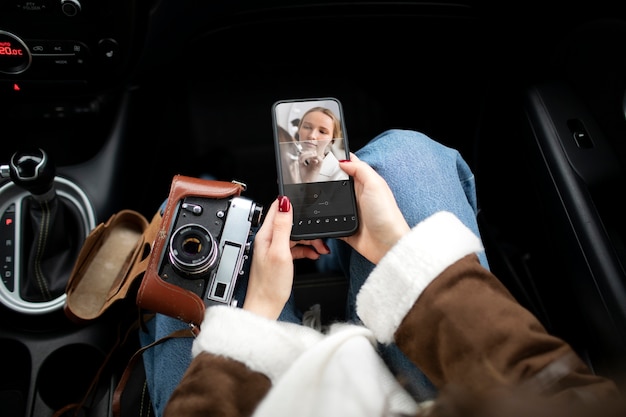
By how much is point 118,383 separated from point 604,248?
0.80 m

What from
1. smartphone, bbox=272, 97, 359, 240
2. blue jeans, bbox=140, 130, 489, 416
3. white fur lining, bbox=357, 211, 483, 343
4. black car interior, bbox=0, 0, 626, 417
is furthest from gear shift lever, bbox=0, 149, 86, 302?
white fur lining, bbox=357, 211, 483, 343

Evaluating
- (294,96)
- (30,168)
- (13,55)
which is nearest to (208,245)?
(30,168)

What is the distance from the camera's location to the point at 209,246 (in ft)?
2.18

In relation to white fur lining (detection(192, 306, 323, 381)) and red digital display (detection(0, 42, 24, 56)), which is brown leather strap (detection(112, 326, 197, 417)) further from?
red digital display (detection(0, 42, 24, 56))

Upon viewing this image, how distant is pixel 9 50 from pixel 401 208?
2.37ft

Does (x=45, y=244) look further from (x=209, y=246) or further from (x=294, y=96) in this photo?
(x=294, y=96)

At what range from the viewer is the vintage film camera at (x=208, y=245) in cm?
66

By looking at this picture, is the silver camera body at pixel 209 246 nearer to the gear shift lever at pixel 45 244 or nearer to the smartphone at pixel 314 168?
the smartphone at pixel 314 168

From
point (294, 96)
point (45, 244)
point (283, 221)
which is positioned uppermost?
point (294, 96)

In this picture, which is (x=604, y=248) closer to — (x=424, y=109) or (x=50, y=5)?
(x=424, y=109)

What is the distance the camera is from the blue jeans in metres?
0.69

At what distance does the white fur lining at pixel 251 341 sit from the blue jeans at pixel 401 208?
12cm

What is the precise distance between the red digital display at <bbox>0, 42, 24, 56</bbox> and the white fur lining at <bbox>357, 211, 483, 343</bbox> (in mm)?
717

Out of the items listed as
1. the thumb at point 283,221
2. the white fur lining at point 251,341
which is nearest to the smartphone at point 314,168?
the thumb at point 283,221
